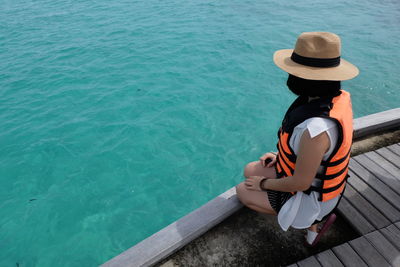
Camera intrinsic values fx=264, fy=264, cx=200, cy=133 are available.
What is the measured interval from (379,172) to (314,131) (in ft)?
6.48

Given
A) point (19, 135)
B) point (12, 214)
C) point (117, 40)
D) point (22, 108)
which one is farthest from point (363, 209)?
point (117, 40)

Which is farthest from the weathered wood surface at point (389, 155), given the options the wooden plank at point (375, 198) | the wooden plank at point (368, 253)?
the wooden plank at point (368, 253)

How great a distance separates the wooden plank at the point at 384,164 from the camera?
3125mm

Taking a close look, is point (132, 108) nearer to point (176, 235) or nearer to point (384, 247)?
point (176, 235)

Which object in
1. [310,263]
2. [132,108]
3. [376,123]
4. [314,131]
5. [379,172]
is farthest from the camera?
[132,108]

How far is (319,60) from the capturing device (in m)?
1.84

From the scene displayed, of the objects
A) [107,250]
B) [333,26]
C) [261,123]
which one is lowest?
[107,250]

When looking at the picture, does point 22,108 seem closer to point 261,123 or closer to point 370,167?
point 261,123

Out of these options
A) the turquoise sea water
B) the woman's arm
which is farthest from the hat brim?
the turquoise sea water

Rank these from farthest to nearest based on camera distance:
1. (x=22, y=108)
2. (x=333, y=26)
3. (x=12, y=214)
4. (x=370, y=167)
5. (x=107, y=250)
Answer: (x=333, y=26) < (x=22, y=108) < (x=12, y=214) < (x=107, y=250) < (x=370, y=167)

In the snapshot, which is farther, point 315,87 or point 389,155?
point 389,155

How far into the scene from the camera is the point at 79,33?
11.0 meters

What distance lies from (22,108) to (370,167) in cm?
794

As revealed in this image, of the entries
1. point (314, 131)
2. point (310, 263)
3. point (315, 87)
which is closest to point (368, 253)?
point (310, 263)
